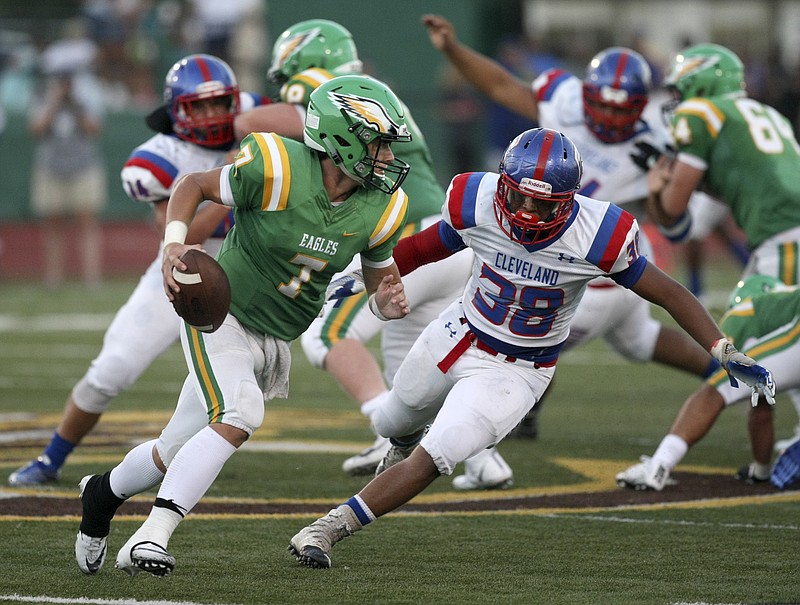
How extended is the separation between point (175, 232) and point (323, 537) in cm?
111

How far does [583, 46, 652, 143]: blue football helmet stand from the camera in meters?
6.88

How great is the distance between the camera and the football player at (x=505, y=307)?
465cm

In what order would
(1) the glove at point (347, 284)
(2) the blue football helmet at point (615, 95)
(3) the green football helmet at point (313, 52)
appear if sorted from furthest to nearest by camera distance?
1. (2) the blue football helmet at point (615, 95)
2. (3) the green football helmet at point (313, 52)
3. (1) the glove at point (347, 284)

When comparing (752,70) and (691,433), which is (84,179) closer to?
(752,70)

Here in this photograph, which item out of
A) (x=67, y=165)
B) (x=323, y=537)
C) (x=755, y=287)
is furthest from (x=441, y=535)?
(x=67, y=165)

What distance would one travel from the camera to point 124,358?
607 centimetres

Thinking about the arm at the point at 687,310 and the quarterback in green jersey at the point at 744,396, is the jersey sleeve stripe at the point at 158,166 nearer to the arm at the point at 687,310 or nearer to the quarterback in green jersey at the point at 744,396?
the arm at the point at 687,310

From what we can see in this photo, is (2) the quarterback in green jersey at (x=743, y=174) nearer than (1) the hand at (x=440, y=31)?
Yes

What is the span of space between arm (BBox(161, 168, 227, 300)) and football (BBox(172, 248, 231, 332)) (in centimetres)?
3

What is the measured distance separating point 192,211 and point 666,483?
276 cm

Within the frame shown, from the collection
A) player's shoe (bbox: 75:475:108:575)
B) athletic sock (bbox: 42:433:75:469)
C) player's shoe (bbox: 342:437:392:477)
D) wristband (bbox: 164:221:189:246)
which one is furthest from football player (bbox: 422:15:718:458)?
player's shoe (bbox: 75:475:108:575)

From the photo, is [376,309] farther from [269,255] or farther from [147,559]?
[147,559]

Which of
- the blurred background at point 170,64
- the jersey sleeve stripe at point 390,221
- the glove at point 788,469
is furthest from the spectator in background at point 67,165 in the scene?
the jersey sleeve stripe at point 390,221

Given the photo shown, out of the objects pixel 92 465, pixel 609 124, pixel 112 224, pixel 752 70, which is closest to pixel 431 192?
pixel 609 124
